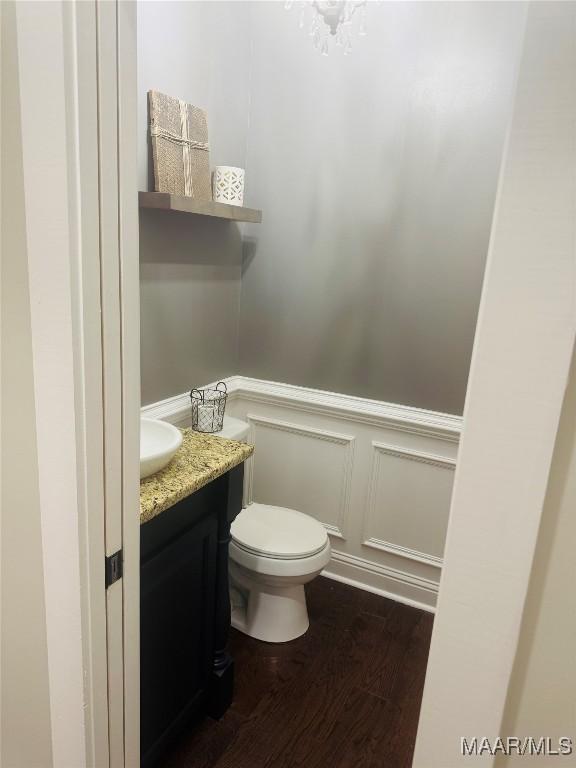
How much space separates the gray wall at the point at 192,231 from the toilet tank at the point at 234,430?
22cm

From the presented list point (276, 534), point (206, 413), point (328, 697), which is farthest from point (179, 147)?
point (328, 697)

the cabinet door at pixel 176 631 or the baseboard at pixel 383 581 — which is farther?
the baseboard at pixel 383 581

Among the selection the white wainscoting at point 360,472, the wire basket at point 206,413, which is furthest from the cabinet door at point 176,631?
the white wainscoting at point 360,472

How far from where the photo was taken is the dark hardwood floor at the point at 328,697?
1699 mm

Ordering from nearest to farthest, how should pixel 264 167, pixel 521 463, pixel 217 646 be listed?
1. pixel 521 463
2. pixel 217 646
3. pixel 264 167

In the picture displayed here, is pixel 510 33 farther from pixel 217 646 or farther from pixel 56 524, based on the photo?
pixel 217 646

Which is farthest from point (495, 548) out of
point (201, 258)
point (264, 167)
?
point (264, 167)

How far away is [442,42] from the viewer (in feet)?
6.55

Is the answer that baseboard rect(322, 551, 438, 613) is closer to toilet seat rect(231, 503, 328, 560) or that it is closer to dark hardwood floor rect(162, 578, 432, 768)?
dark hardwood floor rect(162, 578, 432, 768)

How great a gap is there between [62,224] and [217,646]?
1.49 m

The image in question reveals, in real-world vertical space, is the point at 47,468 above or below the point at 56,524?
above

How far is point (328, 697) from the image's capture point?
1.92 meters

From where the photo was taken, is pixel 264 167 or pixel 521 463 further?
pixel 264 167

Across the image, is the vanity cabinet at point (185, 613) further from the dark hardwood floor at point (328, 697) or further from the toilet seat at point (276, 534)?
the toilet seat at point (276, 534)
